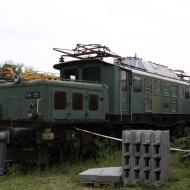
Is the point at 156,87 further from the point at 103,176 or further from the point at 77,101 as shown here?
the point at 103,176

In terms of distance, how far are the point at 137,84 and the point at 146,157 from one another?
20.4 ft

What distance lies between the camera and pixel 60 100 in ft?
35.8

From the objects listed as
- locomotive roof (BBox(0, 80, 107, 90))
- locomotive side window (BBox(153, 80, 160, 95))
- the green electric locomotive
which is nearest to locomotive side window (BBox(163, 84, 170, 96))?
the green electric locomotive

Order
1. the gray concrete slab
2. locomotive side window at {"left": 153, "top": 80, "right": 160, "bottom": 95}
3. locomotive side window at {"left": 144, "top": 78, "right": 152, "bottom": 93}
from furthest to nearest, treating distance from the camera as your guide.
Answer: locomotive side window at {"left": 153, "top": 80, "right": 160, "bottom": 95}, locomotive side window at {"left": 144, "top": 78, "right": 152, "bottom": 93}, the gray concrete slab

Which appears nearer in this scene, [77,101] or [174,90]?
[77,101]

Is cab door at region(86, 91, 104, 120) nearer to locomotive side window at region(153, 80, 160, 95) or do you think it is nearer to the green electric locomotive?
the green electric locomotive

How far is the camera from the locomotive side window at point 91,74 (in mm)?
12961

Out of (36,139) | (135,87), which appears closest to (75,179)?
(36,139)

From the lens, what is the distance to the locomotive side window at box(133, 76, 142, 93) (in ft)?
45.2

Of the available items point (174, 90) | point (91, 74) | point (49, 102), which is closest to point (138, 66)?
point (174, 90)

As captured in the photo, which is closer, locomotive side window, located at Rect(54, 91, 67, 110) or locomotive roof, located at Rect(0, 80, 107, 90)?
locomotive roof, located at Rect(0, 80, 107, 90)

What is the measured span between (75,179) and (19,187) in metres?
1.18

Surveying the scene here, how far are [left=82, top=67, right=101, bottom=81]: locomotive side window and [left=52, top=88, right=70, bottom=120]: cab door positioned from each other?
2101 mm

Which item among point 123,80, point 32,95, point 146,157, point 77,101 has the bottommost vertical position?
point 146,157
